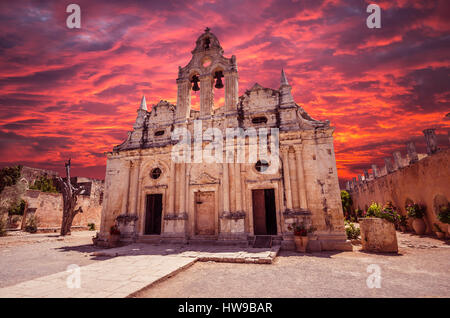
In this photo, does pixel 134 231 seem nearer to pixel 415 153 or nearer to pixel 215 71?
pixel 215 71

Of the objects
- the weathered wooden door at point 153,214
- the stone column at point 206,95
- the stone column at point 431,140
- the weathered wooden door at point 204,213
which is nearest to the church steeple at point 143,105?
the stone column at point 206,95

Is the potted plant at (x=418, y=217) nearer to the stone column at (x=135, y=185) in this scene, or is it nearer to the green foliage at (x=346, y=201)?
the green foliage at (x=346, y=201)

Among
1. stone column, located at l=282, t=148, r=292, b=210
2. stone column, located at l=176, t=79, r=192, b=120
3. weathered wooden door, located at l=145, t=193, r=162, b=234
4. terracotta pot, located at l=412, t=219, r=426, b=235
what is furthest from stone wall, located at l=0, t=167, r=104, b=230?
terracotta pot, located at l=412, t=219, r=426, b=235

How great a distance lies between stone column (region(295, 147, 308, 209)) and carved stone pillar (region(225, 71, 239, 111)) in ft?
15.4

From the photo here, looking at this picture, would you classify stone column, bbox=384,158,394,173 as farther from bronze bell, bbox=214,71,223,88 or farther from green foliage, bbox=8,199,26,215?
green foliage, bbox=8,199,26,215

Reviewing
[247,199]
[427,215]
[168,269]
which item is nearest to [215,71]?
[247,199]

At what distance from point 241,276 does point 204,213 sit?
22.8 ft

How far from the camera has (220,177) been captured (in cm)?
1213

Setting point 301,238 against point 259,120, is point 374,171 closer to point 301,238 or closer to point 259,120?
point 259,120

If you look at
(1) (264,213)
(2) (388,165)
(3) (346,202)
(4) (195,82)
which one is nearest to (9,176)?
(4) (195,82)

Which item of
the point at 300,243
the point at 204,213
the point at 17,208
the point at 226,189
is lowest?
the point at 300,243

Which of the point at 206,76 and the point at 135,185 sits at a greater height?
the point at 206,76

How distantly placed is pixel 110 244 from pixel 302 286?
11047 millimetres

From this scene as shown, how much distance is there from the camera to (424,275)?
18.7 feet
